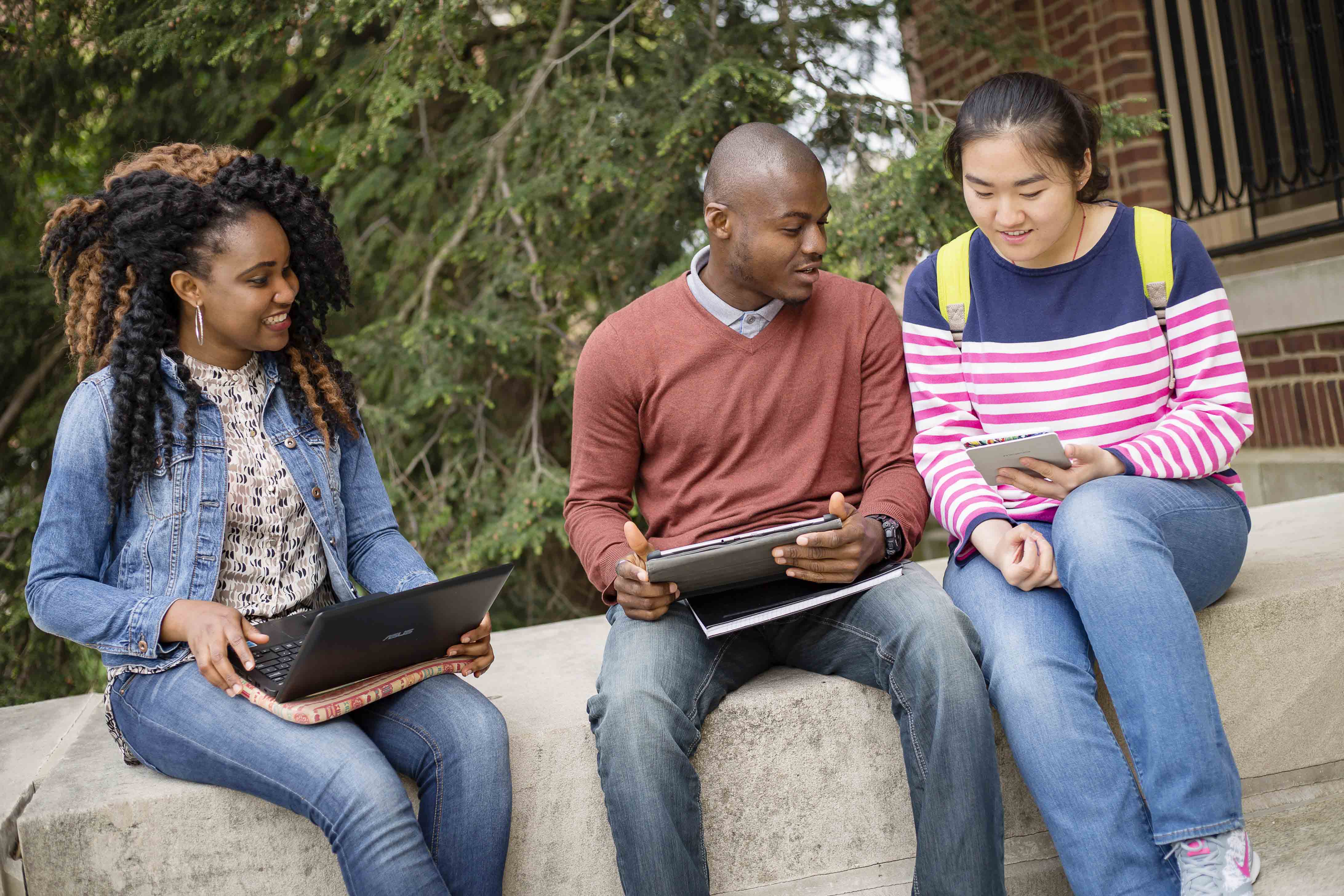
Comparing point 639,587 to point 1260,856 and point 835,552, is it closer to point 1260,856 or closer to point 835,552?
point 835,552

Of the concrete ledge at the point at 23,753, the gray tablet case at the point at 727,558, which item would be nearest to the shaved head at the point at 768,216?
the gray tablet case at the point at 727,558

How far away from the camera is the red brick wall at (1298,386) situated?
4.52m

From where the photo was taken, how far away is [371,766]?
2.15m

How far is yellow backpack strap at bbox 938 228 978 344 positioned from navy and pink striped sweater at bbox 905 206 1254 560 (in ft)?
0.05

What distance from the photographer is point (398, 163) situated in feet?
17.0

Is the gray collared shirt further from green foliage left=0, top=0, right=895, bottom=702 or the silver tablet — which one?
green foliage left=0, top=0, right=895, bottom=702

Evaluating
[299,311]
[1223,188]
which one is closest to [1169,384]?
[299,311]

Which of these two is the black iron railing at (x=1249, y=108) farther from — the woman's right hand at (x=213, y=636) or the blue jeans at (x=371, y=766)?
the woman's right hand at (x=213, y=636)

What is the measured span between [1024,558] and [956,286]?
68 cm

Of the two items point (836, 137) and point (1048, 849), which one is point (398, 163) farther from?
point (1048, 849)

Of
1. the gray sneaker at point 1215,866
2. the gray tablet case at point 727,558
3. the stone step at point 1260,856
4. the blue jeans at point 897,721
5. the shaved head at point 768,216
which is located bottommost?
the stone step at point 1260,856

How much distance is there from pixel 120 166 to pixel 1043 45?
14.1 feet

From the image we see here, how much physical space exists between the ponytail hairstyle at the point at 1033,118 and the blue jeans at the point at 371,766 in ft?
5.45

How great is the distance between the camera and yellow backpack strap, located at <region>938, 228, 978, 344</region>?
8.63 feet
